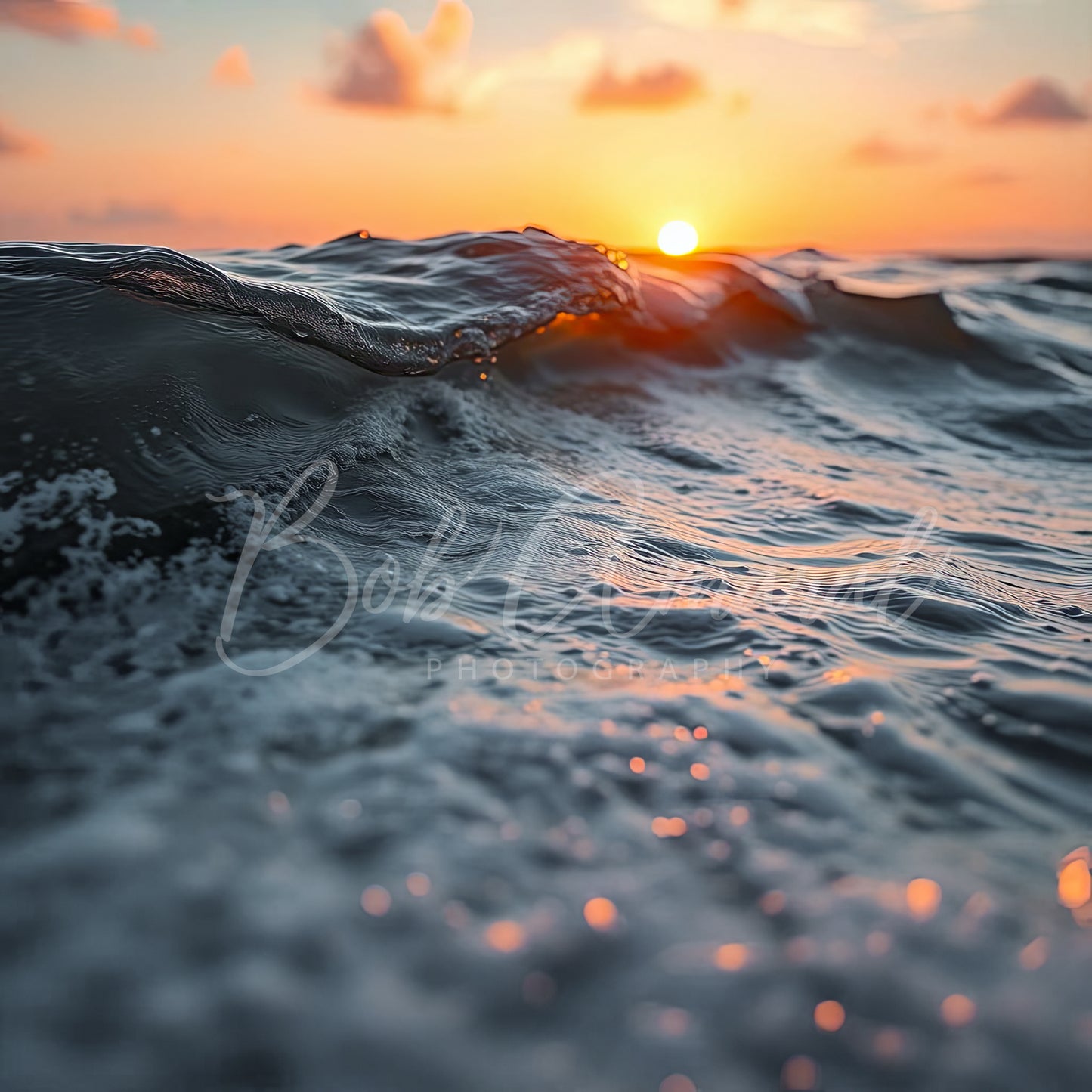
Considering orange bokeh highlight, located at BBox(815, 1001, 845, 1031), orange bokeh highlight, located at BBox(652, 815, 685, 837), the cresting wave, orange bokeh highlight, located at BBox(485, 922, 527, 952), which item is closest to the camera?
orange bokeh highlight, located at BBox(815, 1001, 845, 1031)

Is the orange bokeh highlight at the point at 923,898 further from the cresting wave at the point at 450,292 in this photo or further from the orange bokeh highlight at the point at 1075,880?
the cresting wave at the point at 450,292

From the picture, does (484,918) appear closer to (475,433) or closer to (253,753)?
(253,753)

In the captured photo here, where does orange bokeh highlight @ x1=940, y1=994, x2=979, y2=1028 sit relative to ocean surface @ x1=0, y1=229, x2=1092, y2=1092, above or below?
below

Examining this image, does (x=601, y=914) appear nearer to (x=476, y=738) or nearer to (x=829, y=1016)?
(x=829, y=1016)

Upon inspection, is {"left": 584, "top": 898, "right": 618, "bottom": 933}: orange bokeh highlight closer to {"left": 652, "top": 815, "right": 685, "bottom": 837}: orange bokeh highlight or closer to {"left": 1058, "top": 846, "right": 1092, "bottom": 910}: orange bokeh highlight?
{"left": 652, "top": 815, "right": 685, "bottom": 837}: orange bokeh highlight

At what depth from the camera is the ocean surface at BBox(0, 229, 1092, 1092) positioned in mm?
1109

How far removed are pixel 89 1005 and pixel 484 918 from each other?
52 cm

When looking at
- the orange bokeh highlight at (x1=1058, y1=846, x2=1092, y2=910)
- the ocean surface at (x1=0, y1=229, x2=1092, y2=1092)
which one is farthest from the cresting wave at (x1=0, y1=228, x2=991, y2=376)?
the orange bokeh highlight at (x1=1058, y1=846, x2=1092, y2=910)

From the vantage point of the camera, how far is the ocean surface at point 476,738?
3.64ft

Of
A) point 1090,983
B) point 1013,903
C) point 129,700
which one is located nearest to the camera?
point 1090,983

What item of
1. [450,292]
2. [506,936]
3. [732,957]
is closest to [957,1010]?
[732,957]

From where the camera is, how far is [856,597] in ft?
8.48

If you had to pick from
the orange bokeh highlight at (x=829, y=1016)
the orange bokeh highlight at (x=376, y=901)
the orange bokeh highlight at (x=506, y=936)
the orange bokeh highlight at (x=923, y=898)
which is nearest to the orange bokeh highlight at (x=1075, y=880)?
the orange bokeh highlight at (x=923, y=898)

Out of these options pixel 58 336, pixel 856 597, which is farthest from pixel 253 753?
pixel 58 336
